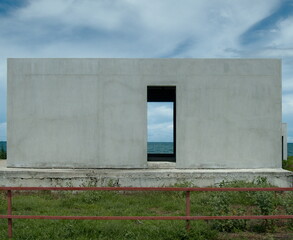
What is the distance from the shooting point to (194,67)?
11383 mm

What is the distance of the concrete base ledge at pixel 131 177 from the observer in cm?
1027

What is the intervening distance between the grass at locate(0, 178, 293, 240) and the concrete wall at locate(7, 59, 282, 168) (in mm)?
2192

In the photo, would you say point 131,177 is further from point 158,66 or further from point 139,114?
point 158,66

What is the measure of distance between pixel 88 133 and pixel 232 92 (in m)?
4.51

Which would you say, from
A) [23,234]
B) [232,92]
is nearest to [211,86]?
[232,92]

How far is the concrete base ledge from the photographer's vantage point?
10266 millimetres

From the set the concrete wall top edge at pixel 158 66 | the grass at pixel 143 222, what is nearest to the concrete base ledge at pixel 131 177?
the grass at pixel 143 222

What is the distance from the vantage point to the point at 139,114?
1132cm

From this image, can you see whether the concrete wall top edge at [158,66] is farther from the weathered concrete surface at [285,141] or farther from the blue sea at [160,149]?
the blue sea at [160,149]

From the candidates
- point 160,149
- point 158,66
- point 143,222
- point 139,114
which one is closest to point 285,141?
point 158,66

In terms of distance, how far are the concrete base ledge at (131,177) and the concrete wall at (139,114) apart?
88cm

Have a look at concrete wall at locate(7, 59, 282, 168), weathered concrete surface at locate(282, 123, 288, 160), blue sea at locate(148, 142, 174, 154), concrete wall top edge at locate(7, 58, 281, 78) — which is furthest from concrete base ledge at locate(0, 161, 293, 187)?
blue sea at locate(148, 142, 174, 154)

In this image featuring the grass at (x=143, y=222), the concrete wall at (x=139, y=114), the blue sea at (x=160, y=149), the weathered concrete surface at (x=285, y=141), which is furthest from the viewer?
the blue sea at (x=160, y=149)

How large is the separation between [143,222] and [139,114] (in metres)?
4.94
